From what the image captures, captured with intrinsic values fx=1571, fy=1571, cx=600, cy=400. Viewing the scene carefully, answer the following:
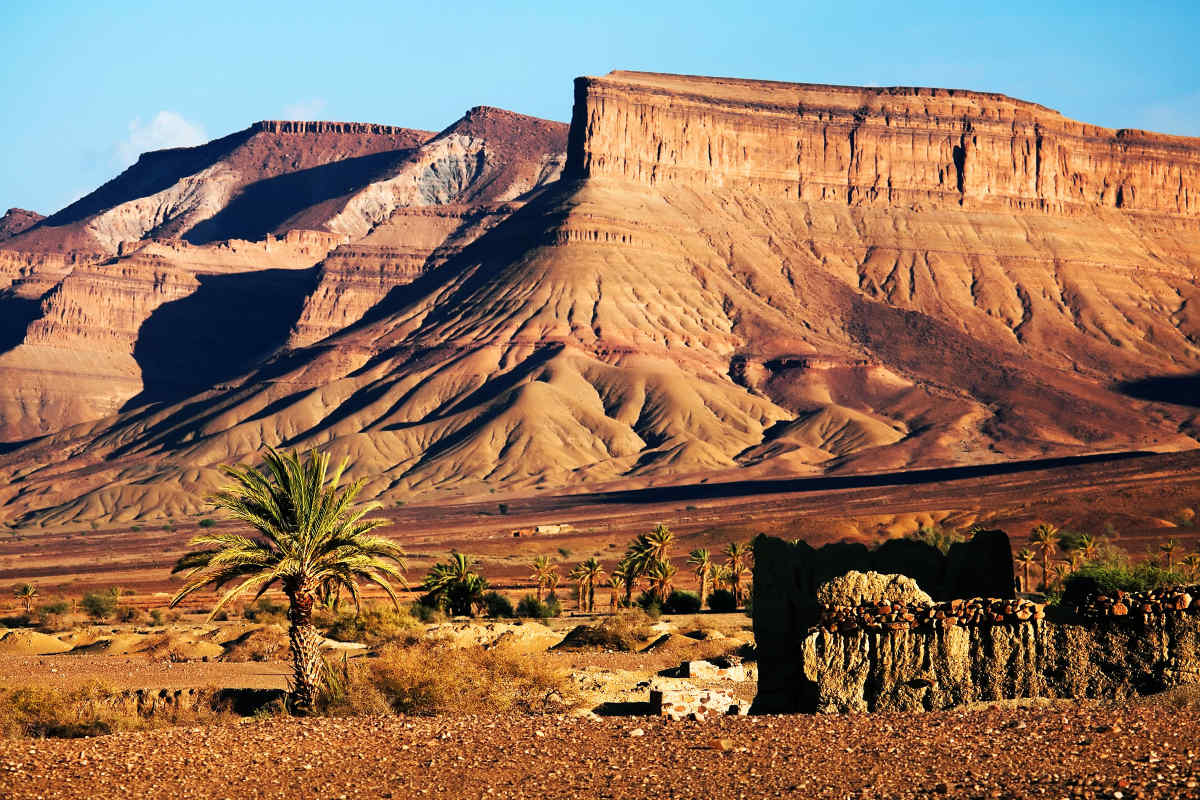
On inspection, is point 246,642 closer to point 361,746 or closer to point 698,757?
point 361,746

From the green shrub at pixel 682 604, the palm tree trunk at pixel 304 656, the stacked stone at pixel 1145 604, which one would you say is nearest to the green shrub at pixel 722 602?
the green shrub at pixel 682 604

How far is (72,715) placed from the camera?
24953mm

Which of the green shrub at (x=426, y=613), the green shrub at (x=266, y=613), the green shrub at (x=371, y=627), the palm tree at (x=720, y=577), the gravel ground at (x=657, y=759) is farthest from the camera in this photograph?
the palm tree at (x=720, y=577)

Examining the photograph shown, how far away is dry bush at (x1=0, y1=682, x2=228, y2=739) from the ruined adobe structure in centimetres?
1072

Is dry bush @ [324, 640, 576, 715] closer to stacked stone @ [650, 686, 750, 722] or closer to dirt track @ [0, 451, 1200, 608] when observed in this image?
stacked stone @ [650, 686, 750, 722]

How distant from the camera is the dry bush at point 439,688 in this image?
959 inches

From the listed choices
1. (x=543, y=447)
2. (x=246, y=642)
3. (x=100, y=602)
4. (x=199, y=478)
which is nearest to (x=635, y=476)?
(x=543, y=447)

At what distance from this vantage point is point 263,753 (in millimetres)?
19156

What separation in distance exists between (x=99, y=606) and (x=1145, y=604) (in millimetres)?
56275

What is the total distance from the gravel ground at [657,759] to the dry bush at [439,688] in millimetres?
3496

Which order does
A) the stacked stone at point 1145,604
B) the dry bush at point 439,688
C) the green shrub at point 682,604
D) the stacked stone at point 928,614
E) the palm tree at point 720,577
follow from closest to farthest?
the stacked stone at point 1145,604 < the stacked stone at point 928,614 < the dry bush at point 439,688 < the green shrub at point 682,604 < the palm tree at point 720,577

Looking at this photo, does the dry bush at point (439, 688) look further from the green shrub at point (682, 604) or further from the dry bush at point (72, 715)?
the green shrub at point (682, 604)

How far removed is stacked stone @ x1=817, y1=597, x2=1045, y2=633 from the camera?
19484 millimetres

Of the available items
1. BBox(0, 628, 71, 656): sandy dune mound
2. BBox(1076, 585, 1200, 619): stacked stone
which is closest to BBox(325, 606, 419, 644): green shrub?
BBox(0, 628, 71, 656): sandy dune mound
